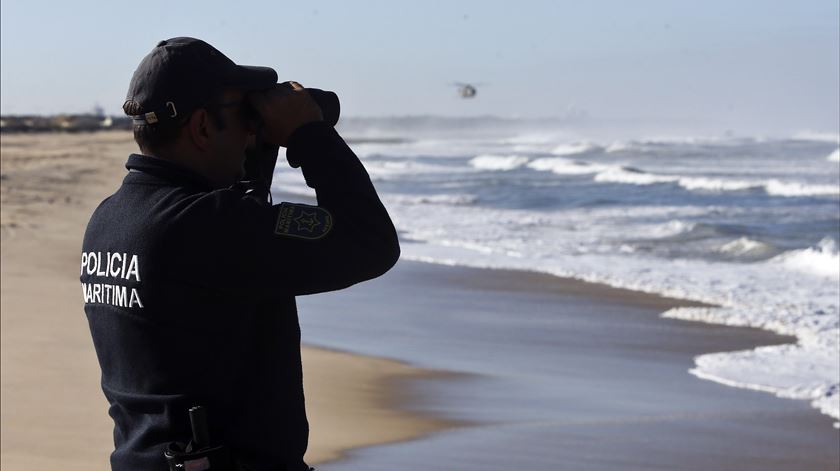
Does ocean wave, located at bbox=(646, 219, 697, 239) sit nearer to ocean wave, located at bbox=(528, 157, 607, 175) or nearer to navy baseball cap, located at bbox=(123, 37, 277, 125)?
navy baseball cap, located at bbox=(123, 37, 277, 125)

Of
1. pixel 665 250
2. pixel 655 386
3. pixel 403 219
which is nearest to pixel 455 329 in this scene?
pixel 655 386

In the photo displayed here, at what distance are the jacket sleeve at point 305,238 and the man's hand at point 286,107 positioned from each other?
9cm

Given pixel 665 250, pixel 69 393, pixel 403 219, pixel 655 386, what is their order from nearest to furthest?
pixel 69 393
pixel 655 386
pixel 665 250
pixel 403 219

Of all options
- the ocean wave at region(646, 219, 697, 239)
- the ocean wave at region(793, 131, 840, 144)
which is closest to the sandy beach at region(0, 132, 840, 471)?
the ocean wave at region(646, 219, 697, 239)

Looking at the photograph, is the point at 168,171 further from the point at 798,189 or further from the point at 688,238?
the point at 798,189

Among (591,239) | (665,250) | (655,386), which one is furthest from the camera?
(591,239)

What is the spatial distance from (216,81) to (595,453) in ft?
14.4

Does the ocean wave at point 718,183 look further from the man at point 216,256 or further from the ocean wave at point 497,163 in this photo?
the man at point 216,256

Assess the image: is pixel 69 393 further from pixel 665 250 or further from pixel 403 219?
pixel 403 219

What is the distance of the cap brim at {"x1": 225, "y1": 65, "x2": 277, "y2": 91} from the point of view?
2096 millimetres

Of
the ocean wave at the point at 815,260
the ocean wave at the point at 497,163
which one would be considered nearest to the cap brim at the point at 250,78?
the ocean wave at the point at 815,260

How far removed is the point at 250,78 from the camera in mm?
2100

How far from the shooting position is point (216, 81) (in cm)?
209

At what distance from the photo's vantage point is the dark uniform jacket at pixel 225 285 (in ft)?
6.56
